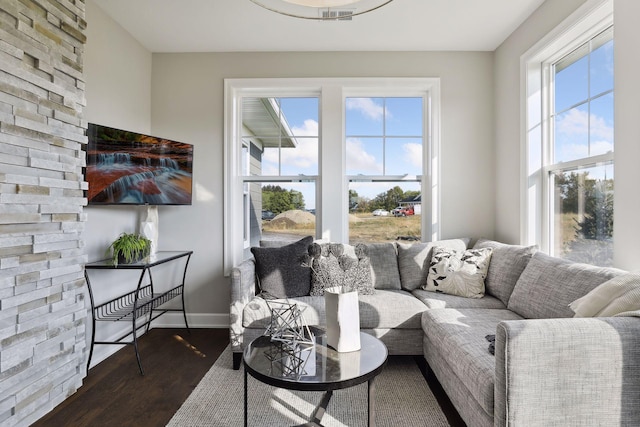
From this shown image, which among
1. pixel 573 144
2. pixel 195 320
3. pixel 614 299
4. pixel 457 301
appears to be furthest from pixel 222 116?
pixel 614 299

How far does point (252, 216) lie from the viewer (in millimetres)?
3699

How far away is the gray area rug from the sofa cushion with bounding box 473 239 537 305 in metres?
0.84

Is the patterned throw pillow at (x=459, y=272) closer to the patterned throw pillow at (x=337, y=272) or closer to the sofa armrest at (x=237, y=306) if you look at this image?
the patterned throw pillow at (x=337, y=272)

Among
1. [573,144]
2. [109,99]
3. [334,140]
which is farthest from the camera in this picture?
[334,140]

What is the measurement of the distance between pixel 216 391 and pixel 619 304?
217cm

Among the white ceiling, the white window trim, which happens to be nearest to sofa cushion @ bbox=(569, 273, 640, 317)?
the white window trim

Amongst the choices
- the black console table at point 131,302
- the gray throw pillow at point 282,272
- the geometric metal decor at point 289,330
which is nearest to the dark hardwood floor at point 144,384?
the black console table at point 131,302

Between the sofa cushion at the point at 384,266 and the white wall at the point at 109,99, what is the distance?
82.4 inches

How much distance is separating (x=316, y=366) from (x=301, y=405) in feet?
2.19

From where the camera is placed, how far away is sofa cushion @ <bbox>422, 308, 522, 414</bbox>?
1.55m

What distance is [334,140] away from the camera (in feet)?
11.6

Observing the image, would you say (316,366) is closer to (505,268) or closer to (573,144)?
(505,268)

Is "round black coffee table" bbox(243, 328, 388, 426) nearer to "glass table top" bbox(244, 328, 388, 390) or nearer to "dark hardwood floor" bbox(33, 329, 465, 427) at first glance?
"glass table top" bbox(244, 328, 388, 390)

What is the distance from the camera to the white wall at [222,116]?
3.49 m
